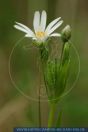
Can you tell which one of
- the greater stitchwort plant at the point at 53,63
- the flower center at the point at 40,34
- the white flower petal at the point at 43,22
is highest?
the white flower petal at the point at 43,22

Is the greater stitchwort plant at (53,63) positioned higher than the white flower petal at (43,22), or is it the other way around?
the white flower petal at (43,22)

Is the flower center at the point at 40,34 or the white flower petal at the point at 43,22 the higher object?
the white flower petal at the point at 43,22

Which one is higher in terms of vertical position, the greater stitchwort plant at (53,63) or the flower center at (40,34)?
the flower center at (40,34)

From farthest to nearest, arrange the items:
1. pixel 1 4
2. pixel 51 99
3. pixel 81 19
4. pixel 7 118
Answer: pixel 81 19, pixel 1 4, pixel 7 118, pixel 51 99

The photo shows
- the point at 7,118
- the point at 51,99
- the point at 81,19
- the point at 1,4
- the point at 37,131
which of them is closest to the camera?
the point at 51,99

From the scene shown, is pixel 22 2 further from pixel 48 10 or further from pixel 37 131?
pixel 37 131

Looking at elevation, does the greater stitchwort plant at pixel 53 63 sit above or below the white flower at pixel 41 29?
below

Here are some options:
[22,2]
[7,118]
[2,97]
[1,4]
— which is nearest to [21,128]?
[7,118]

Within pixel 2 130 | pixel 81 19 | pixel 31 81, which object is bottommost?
pixel 2 130

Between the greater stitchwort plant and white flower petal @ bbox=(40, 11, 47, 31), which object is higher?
white flower petal @ bbox=(40, 11, 47, 31)

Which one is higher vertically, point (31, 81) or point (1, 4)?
point (1, 4)

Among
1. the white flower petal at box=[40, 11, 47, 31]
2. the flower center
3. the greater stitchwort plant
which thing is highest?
the white flower petal at box=[40, 11, 47, 31]
